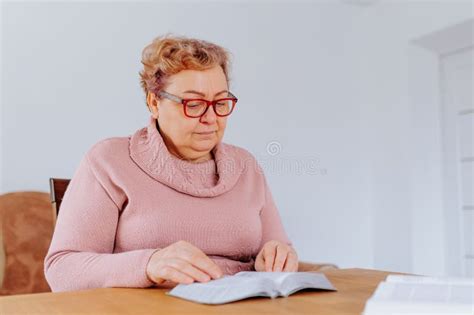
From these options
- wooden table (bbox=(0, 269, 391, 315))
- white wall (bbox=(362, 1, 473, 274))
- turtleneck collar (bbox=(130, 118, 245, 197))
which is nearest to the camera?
wooden table (bbox=(0, 269, 391, 315))

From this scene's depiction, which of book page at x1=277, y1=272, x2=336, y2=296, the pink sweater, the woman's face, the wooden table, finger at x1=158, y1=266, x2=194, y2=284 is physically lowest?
the wooden table

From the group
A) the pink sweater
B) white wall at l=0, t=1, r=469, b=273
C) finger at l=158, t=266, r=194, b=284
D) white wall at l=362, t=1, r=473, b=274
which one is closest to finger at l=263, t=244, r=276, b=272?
the pink sweater

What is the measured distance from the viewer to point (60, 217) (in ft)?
4.53

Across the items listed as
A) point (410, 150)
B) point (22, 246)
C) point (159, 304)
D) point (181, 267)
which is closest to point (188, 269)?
point (181, 267)

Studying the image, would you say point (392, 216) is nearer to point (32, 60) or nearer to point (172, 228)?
point (32, 60)

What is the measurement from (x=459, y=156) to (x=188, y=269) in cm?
310

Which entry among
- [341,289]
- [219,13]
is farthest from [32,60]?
[341,289]

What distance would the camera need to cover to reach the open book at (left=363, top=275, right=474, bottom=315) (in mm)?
783

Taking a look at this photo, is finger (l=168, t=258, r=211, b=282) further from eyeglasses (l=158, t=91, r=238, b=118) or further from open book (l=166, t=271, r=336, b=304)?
eyeglasses (l=158, t=91, r=238, b=118)

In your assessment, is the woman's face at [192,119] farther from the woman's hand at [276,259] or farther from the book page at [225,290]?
the book page at [225,290]

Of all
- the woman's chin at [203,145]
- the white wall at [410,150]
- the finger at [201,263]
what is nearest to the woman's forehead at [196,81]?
the woman's chin at [203,145]

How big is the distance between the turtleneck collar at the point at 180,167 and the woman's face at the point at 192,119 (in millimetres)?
35

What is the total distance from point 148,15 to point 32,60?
0.70 m

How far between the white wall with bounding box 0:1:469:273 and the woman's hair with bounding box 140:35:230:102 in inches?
55.2
